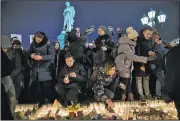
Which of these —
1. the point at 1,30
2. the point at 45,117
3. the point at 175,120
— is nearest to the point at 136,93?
the point at 175,120

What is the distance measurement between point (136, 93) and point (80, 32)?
2.53ft

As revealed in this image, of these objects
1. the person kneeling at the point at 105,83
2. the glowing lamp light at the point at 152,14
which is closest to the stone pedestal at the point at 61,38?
the person kneeling at the point at 105,83

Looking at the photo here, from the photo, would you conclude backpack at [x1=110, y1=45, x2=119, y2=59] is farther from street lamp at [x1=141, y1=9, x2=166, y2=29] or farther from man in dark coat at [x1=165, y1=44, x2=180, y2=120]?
man in dark coat at [x1=165, y1=44, x2=180, y2=120]

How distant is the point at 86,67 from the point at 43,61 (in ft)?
1.32

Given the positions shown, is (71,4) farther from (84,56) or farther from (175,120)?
(175,120)

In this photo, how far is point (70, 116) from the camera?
3.11 meters

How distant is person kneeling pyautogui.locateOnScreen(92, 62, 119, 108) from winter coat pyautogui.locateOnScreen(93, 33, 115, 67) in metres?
0.06

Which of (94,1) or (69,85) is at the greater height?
(94,1)

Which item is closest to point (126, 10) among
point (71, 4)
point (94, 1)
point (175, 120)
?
point (94, 1)

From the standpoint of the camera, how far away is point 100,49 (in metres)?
3.17

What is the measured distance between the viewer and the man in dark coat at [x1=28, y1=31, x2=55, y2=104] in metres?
3.16

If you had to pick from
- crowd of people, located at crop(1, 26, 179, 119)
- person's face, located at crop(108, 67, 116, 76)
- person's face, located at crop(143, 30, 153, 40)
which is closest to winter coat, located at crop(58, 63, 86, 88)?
crowd of people, located at crop(1, 26, 179, 119)

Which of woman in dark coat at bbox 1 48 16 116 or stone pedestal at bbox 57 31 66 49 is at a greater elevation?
stone pedestal at bbox 57 31 66 49

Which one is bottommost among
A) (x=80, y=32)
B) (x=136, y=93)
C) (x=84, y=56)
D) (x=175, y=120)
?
(x=175, y=120)
